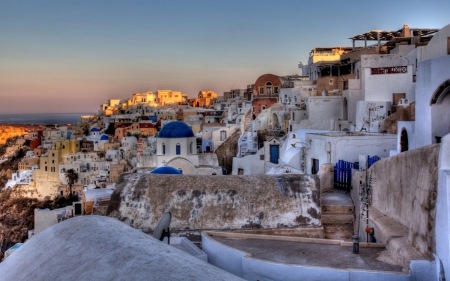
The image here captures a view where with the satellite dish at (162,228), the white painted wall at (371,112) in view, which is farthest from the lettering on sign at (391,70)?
the satellite dish at (162,228)

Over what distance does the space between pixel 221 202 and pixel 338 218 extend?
8.40 feet

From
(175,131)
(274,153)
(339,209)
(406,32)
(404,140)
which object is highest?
(406,32)

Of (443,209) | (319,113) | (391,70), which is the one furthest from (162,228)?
(319,113)

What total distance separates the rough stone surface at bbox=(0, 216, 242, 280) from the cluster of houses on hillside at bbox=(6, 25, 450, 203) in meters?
7.05

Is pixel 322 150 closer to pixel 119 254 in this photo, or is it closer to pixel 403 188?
pixel 403 188

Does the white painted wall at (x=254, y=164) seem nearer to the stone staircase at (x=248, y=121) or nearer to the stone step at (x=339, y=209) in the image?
the stone staircase at (x=248, y=121)

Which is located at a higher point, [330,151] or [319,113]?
[319,113]

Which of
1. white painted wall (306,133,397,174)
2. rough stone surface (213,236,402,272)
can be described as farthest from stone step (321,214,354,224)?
white painted wall (306,133,397,174)

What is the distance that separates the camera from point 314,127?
71.4 ft

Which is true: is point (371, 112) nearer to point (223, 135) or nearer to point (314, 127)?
point (314, 127)

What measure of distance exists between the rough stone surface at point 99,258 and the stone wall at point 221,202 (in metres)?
3.08

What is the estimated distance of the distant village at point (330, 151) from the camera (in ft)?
22.9

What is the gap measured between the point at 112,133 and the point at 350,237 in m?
47.3

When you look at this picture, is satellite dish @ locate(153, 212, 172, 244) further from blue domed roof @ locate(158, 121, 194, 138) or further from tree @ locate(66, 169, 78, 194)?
tree @ locate(66, 169, 78, 194)
